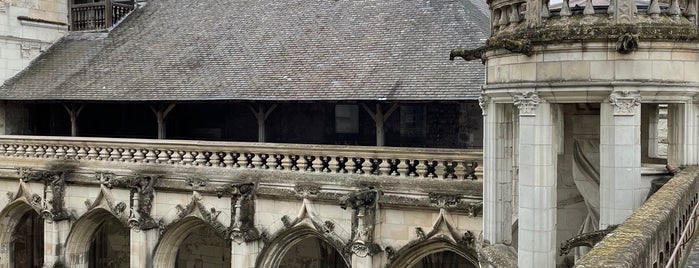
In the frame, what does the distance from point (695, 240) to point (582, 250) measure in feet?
7.43

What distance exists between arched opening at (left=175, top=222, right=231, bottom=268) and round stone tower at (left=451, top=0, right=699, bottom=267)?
1104cm

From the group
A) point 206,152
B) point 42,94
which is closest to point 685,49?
point 206,152

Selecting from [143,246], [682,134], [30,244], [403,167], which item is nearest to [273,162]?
[403,167]

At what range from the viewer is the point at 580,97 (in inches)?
275

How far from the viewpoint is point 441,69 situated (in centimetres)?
1334

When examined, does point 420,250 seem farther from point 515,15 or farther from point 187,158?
point 515,15

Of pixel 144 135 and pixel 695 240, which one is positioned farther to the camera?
pixel 144 135

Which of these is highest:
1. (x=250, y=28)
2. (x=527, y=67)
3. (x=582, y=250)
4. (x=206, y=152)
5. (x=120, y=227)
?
(x=250, y=28)

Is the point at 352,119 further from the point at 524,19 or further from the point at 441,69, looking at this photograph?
the point at 524,19

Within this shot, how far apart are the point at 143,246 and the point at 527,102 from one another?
9.18 metres

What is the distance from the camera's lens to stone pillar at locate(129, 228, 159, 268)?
1403 cm

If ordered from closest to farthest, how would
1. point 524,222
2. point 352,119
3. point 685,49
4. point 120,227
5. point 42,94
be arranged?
point 685,49 < point 524,222 < point 352,119 < point 42,94 < point 120,227

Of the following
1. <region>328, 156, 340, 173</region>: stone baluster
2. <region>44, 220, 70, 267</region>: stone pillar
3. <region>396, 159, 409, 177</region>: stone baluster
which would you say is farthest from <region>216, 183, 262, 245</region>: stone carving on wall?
<region>44, 220, 70, 267</region>: stone pillar

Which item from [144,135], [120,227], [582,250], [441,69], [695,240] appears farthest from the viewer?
[120,227]
